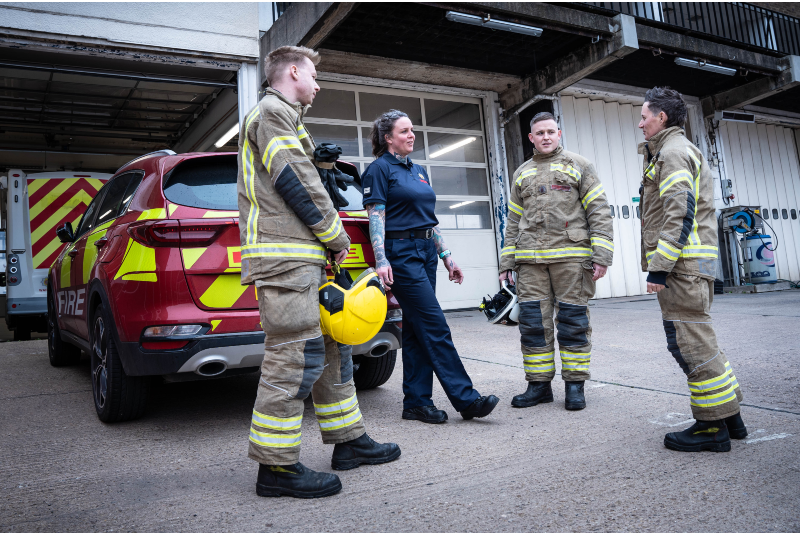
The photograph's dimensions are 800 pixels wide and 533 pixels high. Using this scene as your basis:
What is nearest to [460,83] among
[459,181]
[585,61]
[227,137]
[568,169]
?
[459,181]

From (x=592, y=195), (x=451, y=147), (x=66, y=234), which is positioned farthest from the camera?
(x=451, y=147)

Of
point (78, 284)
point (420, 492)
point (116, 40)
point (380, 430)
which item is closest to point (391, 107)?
point (116, 40)

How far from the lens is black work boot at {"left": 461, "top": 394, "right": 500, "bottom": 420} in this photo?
328 cm

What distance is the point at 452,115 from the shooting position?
10.8m

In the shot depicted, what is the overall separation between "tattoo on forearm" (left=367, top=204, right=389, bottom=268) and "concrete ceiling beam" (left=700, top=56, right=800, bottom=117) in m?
11.7

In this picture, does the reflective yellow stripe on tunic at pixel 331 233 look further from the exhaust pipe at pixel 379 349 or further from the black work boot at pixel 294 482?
the exhaust pipe at pixel 379 349

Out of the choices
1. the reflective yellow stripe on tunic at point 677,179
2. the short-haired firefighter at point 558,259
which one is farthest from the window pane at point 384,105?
the reflective yellow stripe on tunic at point 677,179

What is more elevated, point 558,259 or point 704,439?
point 558,259

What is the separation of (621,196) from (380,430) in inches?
380

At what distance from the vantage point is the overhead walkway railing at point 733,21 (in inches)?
448

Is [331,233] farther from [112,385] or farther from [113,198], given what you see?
[113,198]

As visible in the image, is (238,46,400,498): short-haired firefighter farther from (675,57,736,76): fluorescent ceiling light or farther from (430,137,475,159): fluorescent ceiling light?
(675,57,736,76): fluorescent ceiling light

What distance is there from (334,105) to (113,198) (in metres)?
5.84

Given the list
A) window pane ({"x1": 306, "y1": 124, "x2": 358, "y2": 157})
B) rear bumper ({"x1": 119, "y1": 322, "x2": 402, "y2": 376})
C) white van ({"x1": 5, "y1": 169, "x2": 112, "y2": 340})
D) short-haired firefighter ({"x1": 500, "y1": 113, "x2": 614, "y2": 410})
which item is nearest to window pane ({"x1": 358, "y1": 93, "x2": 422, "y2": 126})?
window pane ({"x1": 306, "y1": 124, "x2": 358, "y2": 157})
